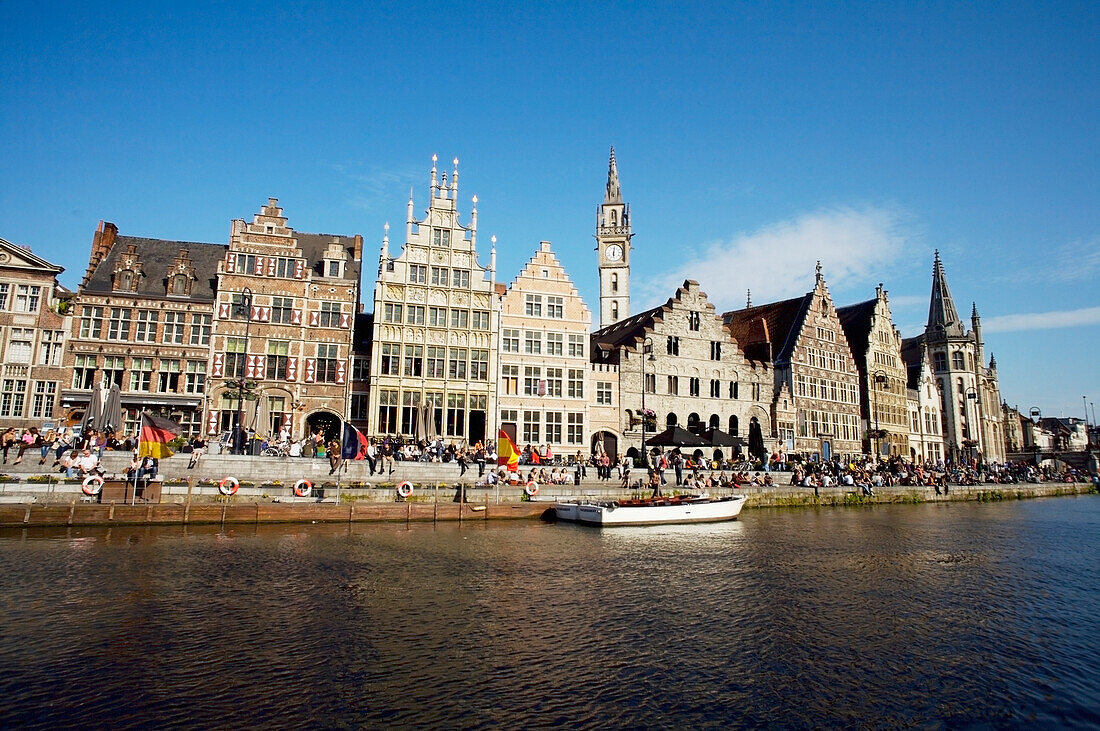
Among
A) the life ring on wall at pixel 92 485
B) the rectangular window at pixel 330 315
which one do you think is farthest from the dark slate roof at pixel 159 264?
the life ring on wall at pixel 92 485

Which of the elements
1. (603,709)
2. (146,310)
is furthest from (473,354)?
(603,709)

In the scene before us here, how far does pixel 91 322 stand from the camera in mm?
41031

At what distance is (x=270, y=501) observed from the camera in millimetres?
30203

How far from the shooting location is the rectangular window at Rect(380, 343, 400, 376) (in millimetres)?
43625

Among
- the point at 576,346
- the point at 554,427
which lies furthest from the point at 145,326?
the point at 576,346

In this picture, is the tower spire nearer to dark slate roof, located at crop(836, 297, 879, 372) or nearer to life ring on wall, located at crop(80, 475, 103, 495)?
dark slate roof, located at crop(836, 297, 879, 372)

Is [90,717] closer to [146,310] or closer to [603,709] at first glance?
[603,709]

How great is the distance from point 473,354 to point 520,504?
14616 millimetres

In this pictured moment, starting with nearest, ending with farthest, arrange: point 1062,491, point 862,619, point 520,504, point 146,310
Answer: point 862,619
point 520,504
point 146,310
point 1062,491

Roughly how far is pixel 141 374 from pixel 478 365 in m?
20.3

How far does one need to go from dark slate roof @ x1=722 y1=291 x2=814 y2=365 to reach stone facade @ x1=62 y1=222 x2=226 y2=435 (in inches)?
1718

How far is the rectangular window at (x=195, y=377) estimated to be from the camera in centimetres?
4162

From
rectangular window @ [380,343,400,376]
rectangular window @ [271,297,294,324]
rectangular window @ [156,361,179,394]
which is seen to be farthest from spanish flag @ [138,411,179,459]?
rectangular window @ [380,343,400,376]

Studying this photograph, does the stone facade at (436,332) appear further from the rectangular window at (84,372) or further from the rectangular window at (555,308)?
the rectangular window at (84,372)
